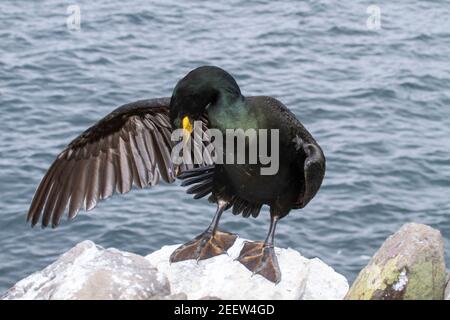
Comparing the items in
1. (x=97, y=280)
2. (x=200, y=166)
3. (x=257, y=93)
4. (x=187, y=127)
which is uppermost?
(x=187, y=127)

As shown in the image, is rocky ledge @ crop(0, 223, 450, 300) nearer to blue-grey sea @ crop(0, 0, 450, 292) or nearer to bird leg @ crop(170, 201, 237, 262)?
bird leg @ crop(170, 201, 237, 262)

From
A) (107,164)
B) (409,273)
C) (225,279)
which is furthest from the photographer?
(107,164)

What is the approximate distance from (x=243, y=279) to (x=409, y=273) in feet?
4.21

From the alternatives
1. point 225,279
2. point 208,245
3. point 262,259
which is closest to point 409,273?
point 262,259

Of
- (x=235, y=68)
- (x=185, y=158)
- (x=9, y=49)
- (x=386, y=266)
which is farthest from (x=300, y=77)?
(x=386, y=266)

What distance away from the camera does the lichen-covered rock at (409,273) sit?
791cm

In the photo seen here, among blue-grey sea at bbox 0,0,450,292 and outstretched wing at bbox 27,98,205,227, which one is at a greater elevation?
outstretched wing at bbox 27,98,205,227

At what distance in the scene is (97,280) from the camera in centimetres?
758

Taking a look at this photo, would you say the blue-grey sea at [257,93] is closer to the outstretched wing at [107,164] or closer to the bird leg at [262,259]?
the outstretched wing at [107,164]

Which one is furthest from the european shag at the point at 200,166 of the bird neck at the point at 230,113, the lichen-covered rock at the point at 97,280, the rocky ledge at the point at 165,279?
the lichen-covered rock at the point at 97,280

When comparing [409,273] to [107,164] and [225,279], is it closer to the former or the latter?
[225,279]

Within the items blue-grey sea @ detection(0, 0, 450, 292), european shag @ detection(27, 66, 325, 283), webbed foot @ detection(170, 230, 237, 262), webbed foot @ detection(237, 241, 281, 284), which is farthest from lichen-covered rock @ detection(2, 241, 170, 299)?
blue-grey sea @ detection(0, 0, 450, 292)

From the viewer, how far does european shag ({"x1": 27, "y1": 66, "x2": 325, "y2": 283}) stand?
7.88 m

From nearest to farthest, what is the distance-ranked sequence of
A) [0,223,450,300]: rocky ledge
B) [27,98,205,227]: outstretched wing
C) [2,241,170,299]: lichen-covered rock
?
[2,241,170,299]: lichen-covered rock < [0,223,450,300]: rocky ledge < [27,98,205,227]: outstretched wing
